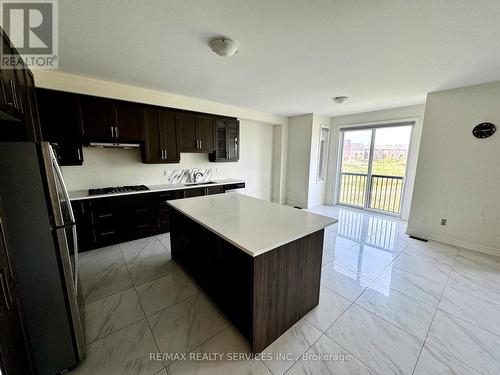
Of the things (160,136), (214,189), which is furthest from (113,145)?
(214,189)

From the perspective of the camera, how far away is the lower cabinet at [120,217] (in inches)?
112

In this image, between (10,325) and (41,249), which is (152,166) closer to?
(41,249)

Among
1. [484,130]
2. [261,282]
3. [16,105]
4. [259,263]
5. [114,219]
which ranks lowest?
[114,219]

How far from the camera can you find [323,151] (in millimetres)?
5516

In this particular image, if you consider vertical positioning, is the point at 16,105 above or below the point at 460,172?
above

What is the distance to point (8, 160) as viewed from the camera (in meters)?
1.08

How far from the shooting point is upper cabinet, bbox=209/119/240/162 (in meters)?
4.30

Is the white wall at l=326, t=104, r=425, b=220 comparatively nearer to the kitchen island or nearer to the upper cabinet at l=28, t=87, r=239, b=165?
the upper cabinet at l=28, t=87, r=239, b=165

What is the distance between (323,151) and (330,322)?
4559 mm

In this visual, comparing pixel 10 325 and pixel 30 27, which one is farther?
pixel 30 27

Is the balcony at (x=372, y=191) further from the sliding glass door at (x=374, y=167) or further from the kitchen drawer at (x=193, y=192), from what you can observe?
the kitchen drawer at (x=193, y=192)

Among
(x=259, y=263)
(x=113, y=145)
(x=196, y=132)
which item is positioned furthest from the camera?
(x=196, y=132)

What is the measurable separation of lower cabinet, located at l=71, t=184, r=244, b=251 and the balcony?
4.25 meters

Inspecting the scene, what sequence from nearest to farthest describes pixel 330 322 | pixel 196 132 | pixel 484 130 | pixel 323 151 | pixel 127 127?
1. pixel 330 322
2. pixel 484 130
3. pixel 127 127
4. pixel 196 132
5. pixel 323 151
